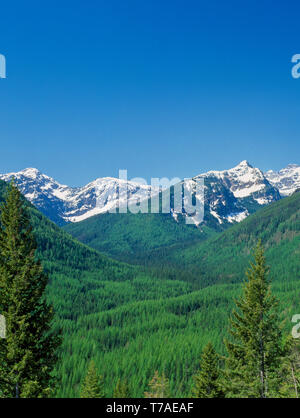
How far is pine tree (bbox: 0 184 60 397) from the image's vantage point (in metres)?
22.5

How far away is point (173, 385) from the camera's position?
338ft

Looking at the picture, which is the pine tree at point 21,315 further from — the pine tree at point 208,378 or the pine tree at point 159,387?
the pine tree at point 208,378

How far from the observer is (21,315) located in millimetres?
23656

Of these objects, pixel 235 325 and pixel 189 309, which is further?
pixel 189 309

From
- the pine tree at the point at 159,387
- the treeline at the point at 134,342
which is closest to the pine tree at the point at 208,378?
the treeline at the point at 134,342

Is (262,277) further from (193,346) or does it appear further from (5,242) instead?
(193,346)

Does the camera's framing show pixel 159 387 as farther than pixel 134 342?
No

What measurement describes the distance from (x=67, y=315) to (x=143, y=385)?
82.2 metres

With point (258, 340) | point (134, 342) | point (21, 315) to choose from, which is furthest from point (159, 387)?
point (134, 342)

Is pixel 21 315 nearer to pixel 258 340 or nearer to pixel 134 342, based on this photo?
pixel 258 340

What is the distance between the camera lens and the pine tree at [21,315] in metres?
22.5

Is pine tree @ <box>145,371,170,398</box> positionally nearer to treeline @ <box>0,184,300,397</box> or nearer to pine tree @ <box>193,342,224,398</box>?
treeline @ <box>0,184,300,397</box>
